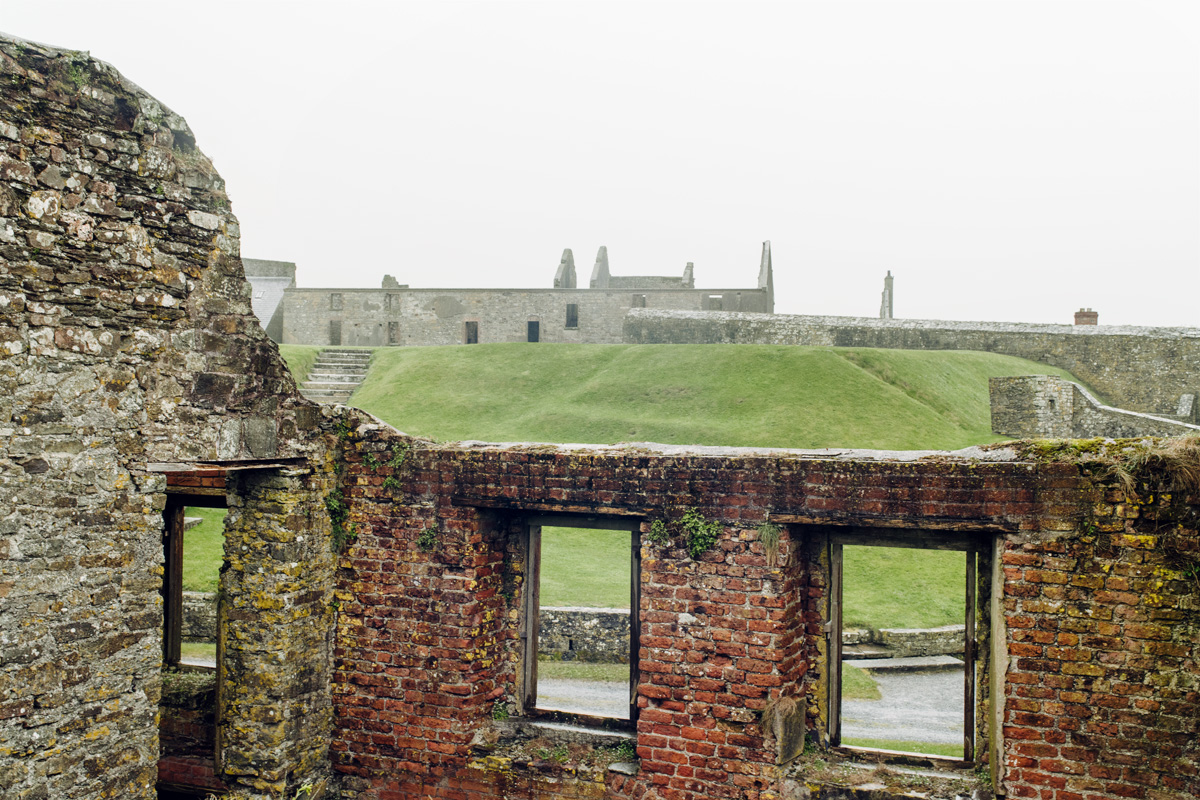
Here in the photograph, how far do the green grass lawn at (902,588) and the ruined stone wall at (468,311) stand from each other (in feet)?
84.9

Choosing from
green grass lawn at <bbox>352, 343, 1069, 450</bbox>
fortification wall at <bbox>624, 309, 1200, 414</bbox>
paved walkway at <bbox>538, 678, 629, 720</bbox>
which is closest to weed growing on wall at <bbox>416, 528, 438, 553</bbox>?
paved walkway at <bbox>538, 678, 629, 720</bbox>

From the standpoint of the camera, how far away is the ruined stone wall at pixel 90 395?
15.4ft

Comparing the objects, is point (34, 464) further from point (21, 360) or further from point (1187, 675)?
point (1187, 675)

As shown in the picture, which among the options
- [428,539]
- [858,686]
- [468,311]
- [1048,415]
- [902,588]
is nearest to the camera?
[428,539]

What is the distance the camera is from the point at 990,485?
18.7ft

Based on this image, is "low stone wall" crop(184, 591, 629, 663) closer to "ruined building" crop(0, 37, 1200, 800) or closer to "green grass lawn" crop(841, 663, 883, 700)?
"green grass lawn" crop(841, 663, 883, 700)

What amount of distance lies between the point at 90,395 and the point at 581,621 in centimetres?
883

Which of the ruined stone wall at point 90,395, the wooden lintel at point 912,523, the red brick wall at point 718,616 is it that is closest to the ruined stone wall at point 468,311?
the red brick wall at point 718,616

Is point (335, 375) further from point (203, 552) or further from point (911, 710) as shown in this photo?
point (911, 710)

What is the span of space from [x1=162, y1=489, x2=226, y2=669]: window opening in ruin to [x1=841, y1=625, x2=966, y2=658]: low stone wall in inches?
365

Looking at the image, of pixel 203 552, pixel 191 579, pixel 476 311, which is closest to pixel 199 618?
pixel 191 579

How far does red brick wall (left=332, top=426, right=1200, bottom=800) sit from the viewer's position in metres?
5.43

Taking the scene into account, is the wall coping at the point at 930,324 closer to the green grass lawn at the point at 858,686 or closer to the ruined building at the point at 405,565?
the green grass lawn at the point at 858,686

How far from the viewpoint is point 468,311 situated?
138 feet
